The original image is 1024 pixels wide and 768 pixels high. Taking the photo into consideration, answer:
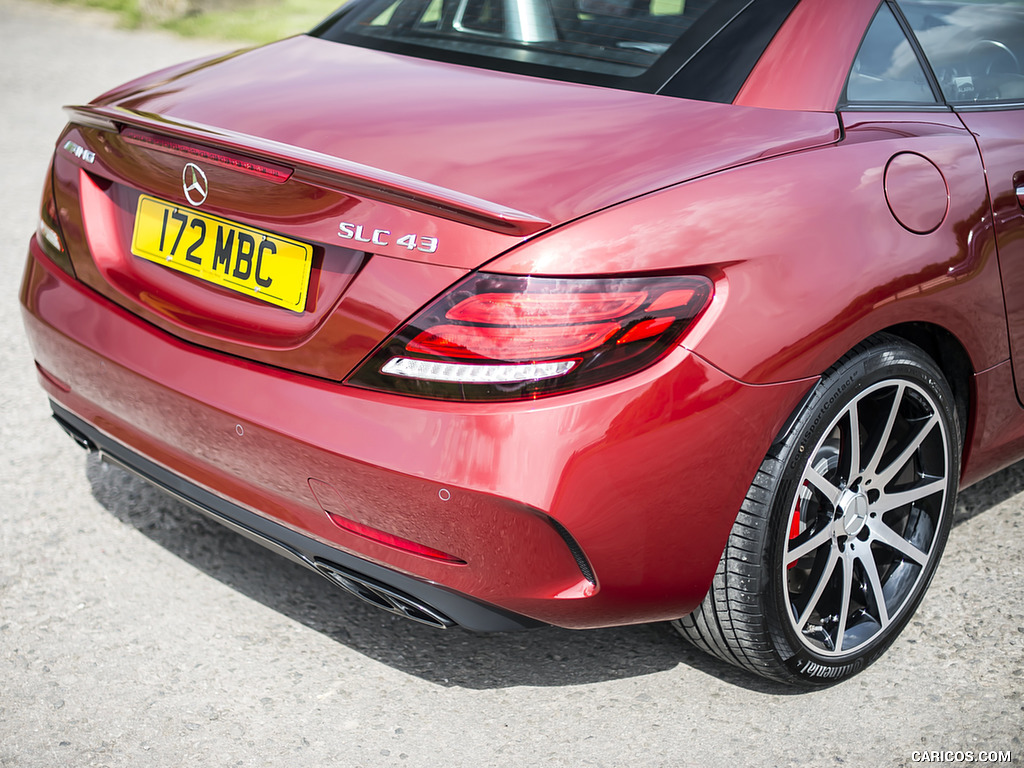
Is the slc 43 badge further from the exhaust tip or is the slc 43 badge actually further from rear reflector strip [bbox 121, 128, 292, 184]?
the exhaust tip

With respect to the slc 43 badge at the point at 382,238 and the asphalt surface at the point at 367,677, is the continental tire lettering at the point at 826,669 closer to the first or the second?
the asphalt surface at the point at 367,677

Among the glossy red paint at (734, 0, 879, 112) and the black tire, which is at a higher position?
the glossy red paint at (734, 0, 879, 112)

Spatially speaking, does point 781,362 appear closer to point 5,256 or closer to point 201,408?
point 201,408

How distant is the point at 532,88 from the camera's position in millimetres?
2219

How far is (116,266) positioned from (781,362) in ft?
4.62

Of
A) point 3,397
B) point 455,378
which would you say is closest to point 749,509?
point 455,378

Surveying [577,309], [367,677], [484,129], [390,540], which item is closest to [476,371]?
[577,309]

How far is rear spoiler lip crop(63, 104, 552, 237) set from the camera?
5.74 ft

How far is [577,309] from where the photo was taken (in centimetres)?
175

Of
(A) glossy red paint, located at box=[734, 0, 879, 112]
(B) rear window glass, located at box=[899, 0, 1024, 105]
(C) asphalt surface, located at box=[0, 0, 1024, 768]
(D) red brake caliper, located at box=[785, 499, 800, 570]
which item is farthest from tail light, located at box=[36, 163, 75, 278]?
(B) rear window glass, located at box=[899, 0, 1024, 105]

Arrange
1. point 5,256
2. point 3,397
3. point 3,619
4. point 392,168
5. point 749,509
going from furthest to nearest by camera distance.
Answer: point 5,256
point 3,397
point 3,619
point 749,509
point 392,168

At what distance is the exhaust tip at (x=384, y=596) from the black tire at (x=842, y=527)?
58 centimetres

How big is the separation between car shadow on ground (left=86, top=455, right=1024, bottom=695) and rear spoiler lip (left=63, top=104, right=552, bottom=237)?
116cm

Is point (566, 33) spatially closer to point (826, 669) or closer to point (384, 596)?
point (384, 596)
